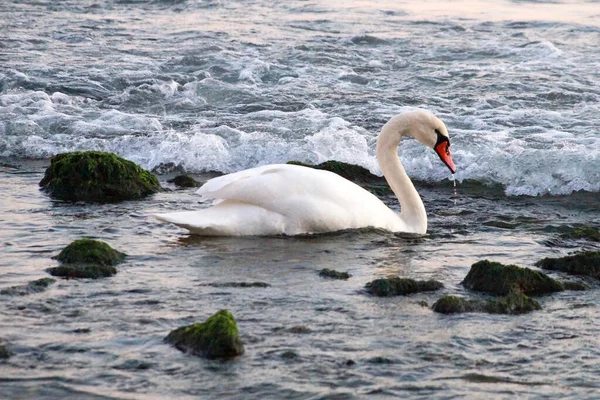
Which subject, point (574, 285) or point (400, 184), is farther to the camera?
point (400, 184)

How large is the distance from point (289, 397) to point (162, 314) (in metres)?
1.48

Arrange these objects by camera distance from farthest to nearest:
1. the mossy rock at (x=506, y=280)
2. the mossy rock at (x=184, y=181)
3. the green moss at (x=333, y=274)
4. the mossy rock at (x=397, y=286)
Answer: the mossy rock at (x=184, y=181) < the green moss at (x=333, y=274) < the mossy rock at (x=506, y=280) < the mossy rock at (x=397, y=286)

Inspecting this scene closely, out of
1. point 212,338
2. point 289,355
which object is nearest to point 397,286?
point 289,355

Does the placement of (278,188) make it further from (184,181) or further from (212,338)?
(212,338)

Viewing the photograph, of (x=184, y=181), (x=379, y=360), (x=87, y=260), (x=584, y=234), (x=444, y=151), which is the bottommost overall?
(x=379, y=360)

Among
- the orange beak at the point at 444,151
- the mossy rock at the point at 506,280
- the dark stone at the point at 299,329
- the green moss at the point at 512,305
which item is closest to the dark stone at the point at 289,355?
the dark stone at the point at 299,329

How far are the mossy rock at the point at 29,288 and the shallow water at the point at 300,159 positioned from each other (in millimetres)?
74

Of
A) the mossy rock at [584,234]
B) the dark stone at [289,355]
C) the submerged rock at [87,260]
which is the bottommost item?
the dark stone at [289,355]

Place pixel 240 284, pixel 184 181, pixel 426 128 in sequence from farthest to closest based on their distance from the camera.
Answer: pixel 184 181 → pixel 426 128 → pixel 240 284

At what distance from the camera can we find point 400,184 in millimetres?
9836

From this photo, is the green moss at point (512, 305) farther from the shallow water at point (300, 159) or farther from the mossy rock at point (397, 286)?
the mossy rock at point (397, 286)

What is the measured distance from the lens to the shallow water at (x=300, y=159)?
5898mm

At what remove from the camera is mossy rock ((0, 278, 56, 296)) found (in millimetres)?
7039

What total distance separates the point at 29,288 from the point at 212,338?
170 centimetres
